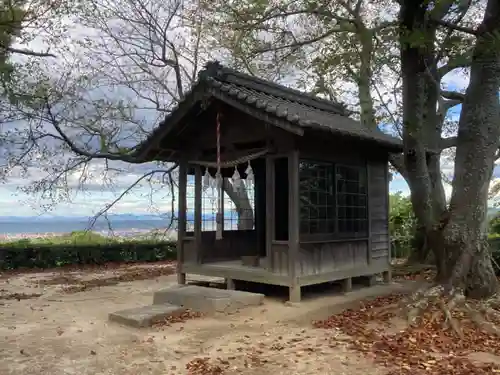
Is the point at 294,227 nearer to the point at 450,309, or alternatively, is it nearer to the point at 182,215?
the point at 450,309

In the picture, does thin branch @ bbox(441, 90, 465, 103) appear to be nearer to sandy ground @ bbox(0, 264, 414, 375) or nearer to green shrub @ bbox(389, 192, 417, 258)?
green shrub @ bbox(389, 192, 417, 258)

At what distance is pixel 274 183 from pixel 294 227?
0.85 meters

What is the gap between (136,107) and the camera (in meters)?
14.9

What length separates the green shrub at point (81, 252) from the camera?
13.8m

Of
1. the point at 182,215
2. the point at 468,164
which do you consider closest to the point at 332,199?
the point at 468,164

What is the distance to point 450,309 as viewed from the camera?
6449 mm

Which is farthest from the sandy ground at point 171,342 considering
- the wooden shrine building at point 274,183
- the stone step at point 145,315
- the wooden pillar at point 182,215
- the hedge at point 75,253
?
the hedge at point 75,253

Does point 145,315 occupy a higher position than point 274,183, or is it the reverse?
point 274,183

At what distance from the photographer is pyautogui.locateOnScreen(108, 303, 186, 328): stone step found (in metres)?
6.46

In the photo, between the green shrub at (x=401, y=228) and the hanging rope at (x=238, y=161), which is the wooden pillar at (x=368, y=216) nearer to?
the hanging rope at (x=238, y=161)

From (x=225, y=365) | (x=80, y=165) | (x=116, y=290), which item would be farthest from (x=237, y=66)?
(x=225, y=365)

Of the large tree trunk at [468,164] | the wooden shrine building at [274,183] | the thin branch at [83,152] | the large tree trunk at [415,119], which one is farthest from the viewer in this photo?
the thin branch at [83,152]

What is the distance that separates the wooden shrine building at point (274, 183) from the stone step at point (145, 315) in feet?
5.23

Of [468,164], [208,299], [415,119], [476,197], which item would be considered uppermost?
[415,119]
